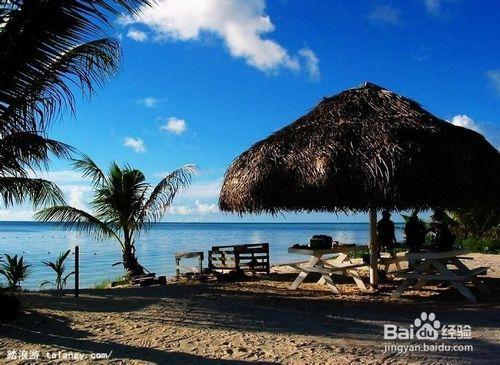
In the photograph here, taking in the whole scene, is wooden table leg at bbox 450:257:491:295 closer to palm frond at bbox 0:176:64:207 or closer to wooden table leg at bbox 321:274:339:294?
wooden table leg at bbox 321:274:339:294

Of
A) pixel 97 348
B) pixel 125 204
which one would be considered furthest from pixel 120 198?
pixel 97 348

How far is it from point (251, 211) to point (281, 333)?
9.85 ft

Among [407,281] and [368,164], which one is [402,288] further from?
[368,164]

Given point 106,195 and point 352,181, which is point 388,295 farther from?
point 106,195

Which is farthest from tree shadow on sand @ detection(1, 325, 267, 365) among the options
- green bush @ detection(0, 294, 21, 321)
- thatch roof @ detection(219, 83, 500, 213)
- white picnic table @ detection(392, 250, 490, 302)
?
white picnic table @ detection(392, 250, 490, 302)

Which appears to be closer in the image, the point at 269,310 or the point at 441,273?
the point at 269,310

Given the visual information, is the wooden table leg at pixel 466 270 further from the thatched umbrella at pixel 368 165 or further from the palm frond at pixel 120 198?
the palm frond at pixel 120 198

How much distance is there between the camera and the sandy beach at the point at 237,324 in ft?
15.6

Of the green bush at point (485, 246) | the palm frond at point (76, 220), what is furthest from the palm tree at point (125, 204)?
the green bush at point (485, 246)

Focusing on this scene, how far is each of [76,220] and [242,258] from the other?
361cm

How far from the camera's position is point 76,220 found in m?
10.6

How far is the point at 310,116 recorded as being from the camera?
8.70m

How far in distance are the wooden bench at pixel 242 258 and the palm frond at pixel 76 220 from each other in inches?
99.3

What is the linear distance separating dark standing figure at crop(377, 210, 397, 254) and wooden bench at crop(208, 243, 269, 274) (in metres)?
2.68
